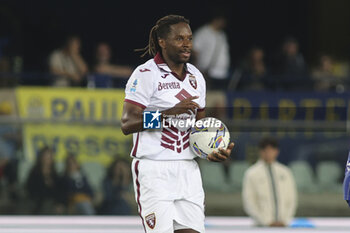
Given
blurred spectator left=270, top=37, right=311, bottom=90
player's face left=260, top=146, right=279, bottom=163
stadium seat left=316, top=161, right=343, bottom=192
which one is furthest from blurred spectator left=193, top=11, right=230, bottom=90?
player's face left=260, top=146, right=279, bottom=163

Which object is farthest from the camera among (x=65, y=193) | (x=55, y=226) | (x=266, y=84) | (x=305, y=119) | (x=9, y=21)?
(x=9, y=21)

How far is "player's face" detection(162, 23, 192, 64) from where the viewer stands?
5.20 meters

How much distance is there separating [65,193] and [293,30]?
27.6 ft

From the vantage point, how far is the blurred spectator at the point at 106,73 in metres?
11.4

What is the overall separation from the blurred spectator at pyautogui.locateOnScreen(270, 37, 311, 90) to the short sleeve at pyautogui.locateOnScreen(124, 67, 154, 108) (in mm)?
7307

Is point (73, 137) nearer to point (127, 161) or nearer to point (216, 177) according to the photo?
point (127, 161)

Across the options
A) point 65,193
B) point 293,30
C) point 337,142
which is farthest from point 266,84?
point 293,30

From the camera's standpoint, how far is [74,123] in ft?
34.2

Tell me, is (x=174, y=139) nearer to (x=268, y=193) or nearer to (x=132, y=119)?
(x=132, y=119)

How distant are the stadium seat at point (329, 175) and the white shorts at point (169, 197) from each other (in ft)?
17.8

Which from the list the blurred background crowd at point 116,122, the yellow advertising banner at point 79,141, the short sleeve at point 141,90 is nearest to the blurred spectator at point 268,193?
the blurred background crowd at point 116,122

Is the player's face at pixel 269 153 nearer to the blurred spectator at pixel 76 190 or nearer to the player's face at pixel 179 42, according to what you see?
the blurred spectator at pixel 76 190

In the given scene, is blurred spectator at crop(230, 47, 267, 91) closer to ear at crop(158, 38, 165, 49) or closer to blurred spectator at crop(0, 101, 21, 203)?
blurred spectator at crop(0, 101, 21, 203)

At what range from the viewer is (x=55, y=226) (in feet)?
30.8
